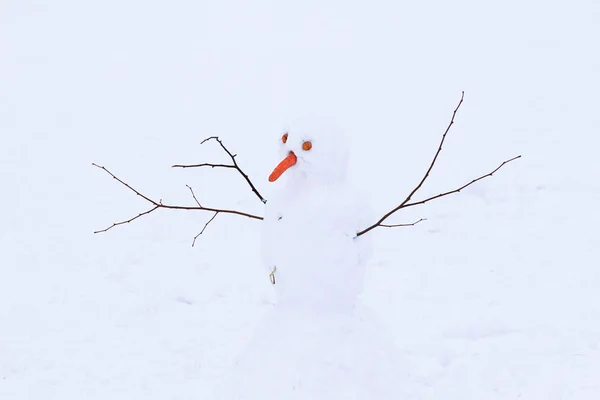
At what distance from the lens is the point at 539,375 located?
4.48 m

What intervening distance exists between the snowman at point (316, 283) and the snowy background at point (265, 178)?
1728mm

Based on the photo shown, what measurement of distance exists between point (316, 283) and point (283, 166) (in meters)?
0.51

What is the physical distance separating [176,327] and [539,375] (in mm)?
2660

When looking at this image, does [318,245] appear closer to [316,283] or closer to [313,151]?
[316,283]

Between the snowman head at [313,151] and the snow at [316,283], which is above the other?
the snowman head at [313,151]

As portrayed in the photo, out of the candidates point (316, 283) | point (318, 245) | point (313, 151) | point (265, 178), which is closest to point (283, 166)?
point (313, 151)

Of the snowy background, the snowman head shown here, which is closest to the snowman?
the snowman head

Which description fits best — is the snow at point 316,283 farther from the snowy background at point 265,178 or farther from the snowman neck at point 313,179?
the snowy background at point 265,178

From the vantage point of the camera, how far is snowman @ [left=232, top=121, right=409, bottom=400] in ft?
9.10

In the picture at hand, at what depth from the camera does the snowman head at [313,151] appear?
2.71 metres

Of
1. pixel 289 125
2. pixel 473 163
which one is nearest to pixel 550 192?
pixel 473 163

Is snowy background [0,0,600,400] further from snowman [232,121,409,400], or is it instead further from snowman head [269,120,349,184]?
snowman head [269,120,349,184]

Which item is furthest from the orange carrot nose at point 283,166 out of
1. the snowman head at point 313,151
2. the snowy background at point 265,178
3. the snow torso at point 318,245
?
the snowy background at point 265,178

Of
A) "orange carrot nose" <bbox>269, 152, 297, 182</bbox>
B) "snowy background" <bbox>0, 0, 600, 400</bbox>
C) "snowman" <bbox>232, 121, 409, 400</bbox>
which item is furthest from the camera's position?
"snowy background" <bbox>0, 0, 600, 400</bbox>
